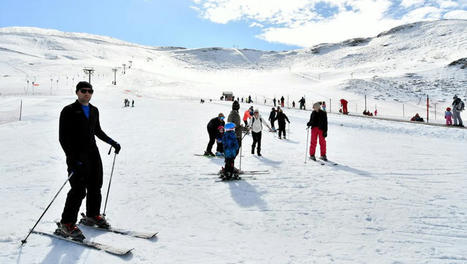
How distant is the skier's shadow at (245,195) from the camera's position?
5.75 m

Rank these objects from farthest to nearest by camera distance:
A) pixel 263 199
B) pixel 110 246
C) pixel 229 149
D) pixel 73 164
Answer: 1. pixel 229 149
2. pixel 263 199
3. pixel 73 164
4. pixel 110 246

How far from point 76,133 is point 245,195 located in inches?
138

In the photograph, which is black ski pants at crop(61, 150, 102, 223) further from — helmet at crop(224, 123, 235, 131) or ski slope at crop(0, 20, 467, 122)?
ski slope at crop(0, 20, 467, 122)

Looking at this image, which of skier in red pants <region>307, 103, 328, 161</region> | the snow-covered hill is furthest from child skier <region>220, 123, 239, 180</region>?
the snow-covered hill

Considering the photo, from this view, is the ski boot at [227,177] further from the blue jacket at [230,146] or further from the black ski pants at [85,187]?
the black ski pants at [85,187]

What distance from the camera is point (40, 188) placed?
648 cm

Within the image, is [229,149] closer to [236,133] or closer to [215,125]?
[236,133]

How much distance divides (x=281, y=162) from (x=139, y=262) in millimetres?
6701

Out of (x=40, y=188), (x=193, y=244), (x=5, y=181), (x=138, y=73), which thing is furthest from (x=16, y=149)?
(x=138, y=73)

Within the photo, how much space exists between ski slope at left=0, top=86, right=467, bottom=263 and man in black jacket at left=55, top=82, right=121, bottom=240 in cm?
24

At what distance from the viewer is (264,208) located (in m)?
5.53

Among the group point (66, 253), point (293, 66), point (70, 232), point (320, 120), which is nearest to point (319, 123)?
point (320, 120)

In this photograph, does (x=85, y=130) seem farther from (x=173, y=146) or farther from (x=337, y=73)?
(x=337, y=73)

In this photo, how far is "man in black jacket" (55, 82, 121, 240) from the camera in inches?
154
